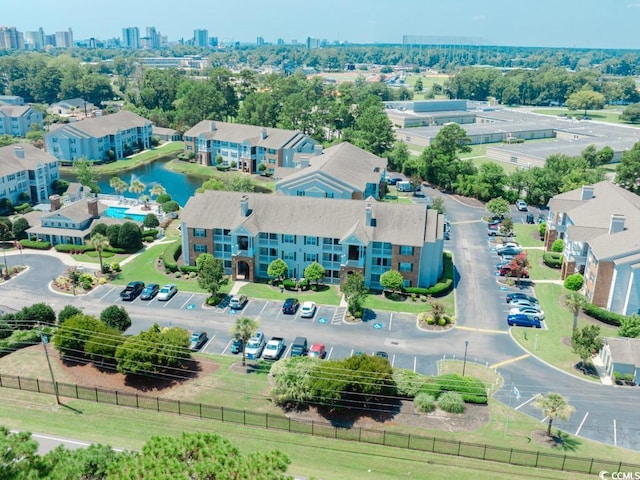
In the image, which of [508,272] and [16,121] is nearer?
[508,272]

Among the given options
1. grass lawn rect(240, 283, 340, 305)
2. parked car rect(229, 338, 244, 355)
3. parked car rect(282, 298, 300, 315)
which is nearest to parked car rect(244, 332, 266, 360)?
parked car rect(229, 338, 244, 355)

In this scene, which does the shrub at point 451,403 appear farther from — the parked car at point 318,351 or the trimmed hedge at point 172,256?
the trimmed hedge at point 172,256

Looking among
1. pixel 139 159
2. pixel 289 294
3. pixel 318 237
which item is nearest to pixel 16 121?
pixel 139 159

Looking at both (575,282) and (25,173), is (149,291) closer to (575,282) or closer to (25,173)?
(25,173)

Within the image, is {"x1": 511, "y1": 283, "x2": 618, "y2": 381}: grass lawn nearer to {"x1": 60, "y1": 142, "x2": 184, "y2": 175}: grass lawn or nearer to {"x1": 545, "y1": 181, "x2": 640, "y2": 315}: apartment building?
{"x1": 545, "y1": 181, "x2": 640, "y2": 315}: apartment building

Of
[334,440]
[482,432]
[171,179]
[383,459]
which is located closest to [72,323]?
[334,440]

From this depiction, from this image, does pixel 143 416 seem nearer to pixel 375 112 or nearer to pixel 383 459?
pixel 383 459
